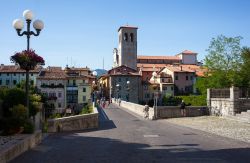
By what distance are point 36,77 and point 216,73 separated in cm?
4852

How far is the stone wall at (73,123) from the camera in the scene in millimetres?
21109

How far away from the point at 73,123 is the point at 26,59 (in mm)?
9014

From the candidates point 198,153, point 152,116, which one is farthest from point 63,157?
point 152,116

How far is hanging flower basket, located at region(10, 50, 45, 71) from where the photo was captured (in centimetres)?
1521

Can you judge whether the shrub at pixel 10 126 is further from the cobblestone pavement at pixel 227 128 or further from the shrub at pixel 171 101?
the shrub at pixel 171 101

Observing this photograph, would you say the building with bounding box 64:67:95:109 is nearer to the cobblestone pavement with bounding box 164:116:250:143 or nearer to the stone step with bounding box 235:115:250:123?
the stone step with bounding box 235:115:250:123

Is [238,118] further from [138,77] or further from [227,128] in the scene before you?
[138,77]

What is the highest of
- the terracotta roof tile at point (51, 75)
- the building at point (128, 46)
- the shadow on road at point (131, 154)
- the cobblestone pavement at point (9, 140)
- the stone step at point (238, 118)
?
the building at point (128, 46)

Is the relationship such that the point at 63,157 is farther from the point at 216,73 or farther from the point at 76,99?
the point at 76,99

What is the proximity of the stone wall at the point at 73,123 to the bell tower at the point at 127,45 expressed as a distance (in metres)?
91.8

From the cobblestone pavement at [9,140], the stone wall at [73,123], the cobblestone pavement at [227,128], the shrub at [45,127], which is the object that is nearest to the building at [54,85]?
the stone wall at [73,123]

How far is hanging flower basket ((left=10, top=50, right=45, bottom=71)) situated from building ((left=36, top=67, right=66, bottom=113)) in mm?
79537

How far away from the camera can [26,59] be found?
15.2 meters

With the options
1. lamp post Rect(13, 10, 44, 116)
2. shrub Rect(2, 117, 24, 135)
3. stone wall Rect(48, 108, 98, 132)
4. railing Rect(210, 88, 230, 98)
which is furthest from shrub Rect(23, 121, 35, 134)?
railing Rect(210, 88, 230, 98)
